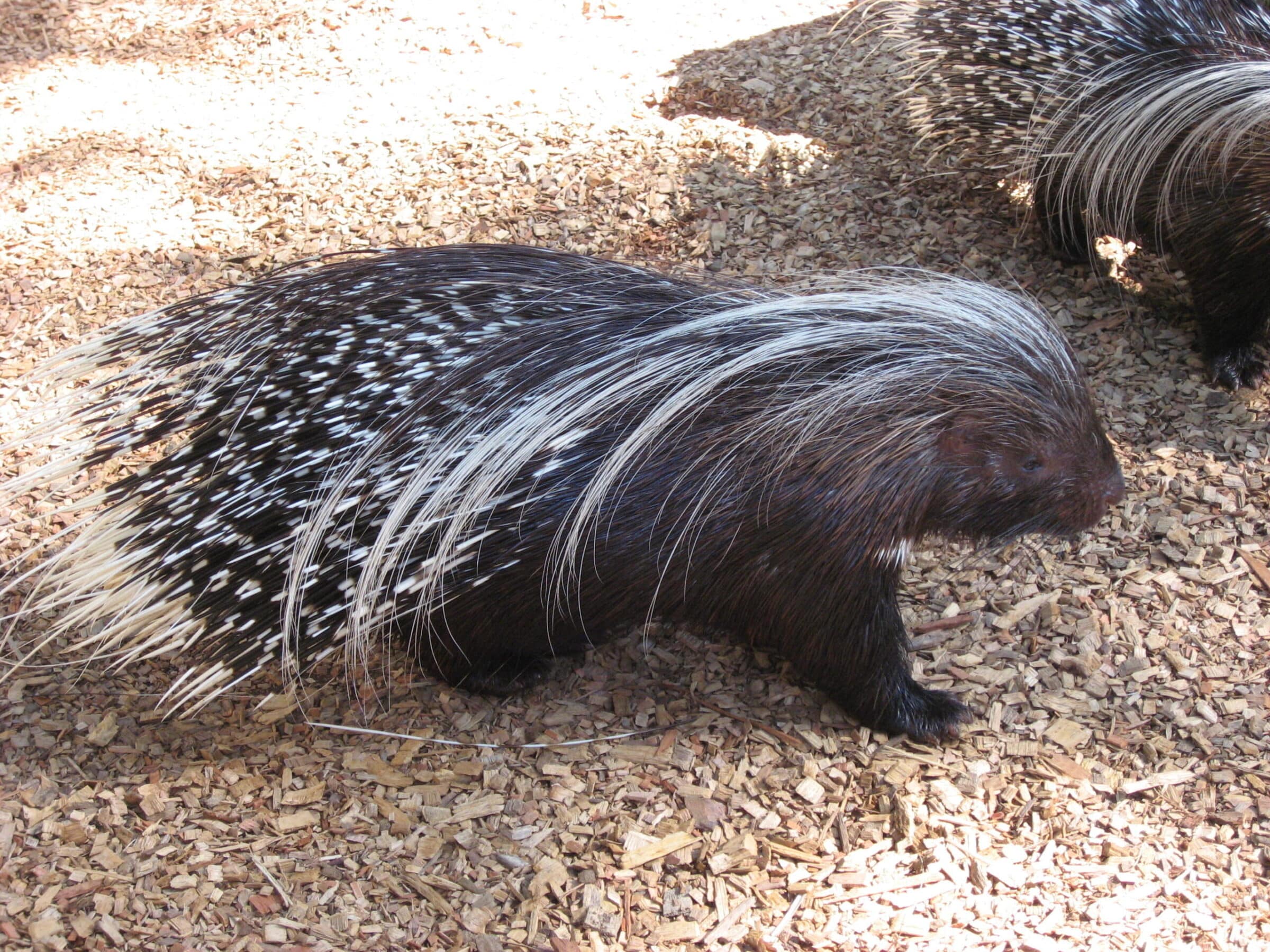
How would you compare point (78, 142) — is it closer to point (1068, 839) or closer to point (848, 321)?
point (848, 321)

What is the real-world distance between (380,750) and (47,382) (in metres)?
1.76

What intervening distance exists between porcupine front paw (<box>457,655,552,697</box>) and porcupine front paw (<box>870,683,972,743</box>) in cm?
82

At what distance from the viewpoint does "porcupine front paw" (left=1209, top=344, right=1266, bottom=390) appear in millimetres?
3217

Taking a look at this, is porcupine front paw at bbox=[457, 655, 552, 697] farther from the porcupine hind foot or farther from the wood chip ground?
the porcupine hind foot

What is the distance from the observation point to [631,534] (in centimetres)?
213

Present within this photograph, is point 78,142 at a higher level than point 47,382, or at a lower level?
higher

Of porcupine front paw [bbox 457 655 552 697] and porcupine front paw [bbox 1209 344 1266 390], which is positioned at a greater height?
porcupine front paw [bbox 1209 344 1266 390]

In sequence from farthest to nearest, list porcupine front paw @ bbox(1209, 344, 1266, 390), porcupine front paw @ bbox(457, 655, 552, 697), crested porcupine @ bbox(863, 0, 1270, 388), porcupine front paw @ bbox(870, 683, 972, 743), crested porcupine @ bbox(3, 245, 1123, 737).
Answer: porcupine front paw @ bbox(1209, 344, 1266, 390) → crested porcupine @ bbox(863, 0, 1270, 388) → porcupine front paw @ bbox(457, 655, 552, 697) → porcupine front paw @ bbox(870, 683, 972, 743) → crested porcupine @ bbox(3, 245, 1123, 737)

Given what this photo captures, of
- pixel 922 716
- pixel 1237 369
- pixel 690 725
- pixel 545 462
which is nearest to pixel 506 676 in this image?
pixel 690 725

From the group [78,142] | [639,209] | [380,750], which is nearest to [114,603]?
[380,750]

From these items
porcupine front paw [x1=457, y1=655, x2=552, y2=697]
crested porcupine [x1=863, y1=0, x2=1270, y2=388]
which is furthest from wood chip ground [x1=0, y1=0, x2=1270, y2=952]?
crested porcupine [x1=863, y1=0, x2=1270, y2=388]

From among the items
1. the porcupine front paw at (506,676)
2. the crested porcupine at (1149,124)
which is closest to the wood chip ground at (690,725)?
the porcupine front paw at (506,676)

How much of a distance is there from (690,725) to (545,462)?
2.64ft

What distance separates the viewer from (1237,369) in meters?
3.22
